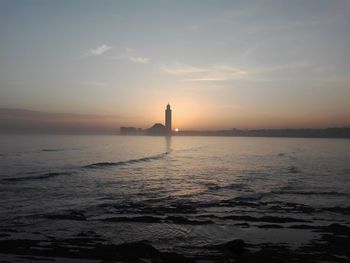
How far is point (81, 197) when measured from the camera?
23.2m

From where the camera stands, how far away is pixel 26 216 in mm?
17297

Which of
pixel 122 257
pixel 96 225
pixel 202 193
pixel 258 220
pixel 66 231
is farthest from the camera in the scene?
pixel 202 193

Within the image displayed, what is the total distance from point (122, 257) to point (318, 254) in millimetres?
6224

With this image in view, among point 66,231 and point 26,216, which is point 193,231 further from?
point 26,216

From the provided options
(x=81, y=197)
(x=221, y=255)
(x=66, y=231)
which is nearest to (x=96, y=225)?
(x=66, y=231)

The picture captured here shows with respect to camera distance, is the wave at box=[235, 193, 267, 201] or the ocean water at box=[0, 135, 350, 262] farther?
the wave at box=[235, 193, 267, 201]

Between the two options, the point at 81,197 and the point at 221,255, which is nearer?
the point at 221,255

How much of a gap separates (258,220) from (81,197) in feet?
37.0

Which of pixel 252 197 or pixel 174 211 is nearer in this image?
pixel 174 211

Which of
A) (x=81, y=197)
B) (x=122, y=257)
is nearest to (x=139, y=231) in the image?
(x=122, y=257)

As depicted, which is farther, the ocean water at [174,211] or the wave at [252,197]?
the wave at [252,197]

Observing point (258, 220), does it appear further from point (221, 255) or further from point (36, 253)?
point (36, 253)

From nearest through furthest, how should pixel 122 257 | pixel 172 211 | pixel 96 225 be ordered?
pixel 122 257 → pixel 96 225 → pixel 172 211

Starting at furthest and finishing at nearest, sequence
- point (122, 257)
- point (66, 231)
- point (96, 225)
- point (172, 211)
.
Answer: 1. point (172, 211)
2. point (96, 225)
3. point (66, 231)
4. point (122, 257)
